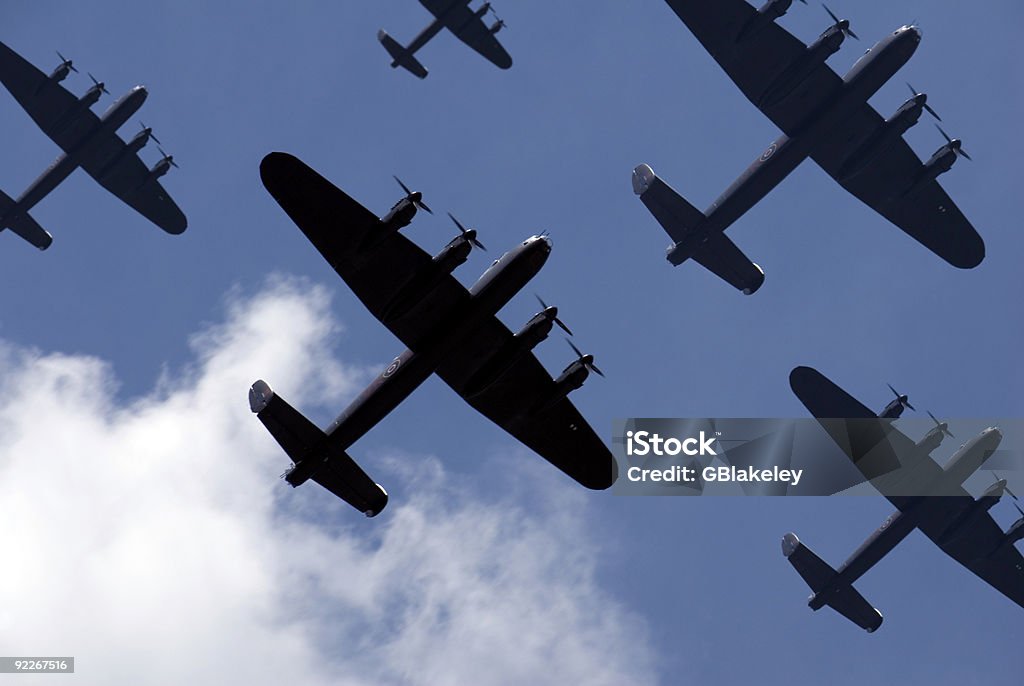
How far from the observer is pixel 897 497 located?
2384 inches

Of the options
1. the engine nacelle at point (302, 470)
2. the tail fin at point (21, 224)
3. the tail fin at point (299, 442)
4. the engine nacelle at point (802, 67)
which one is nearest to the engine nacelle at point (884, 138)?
the engine nacelle at point (802, 67)

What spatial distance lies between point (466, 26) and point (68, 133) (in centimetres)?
2477

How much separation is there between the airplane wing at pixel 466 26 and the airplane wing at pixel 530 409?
112ft

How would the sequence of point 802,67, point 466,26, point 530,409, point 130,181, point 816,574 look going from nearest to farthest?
point 530,409 → point 802,67 → point 816,574 → point 466,26 → point 130,181

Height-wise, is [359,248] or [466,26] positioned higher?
[466,26]

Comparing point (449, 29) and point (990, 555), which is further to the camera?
point (449, 29)

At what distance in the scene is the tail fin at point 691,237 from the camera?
195 ft

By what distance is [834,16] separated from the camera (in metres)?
55.6

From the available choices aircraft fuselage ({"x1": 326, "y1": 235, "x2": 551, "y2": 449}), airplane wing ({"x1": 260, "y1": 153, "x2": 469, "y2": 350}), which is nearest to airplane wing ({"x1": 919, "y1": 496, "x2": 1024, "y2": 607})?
aircraft fuselage ({"x1": 326, "y1": 235, "x2": 551, "y2": 449})

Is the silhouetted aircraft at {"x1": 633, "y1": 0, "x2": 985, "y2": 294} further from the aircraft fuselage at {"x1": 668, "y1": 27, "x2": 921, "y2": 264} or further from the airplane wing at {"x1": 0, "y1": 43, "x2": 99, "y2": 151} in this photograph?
the airplane wing at {"x1": 0, "y1": 43, "x2": 99, "y2": 151}

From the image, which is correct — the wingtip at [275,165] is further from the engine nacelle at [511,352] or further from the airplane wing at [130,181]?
the airplane wing at [130,181]

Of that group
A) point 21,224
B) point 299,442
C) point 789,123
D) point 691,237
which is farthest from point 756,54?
point 21,224

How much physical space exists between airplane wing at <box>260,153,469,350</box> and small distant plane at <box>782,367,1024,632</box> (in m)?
25.3

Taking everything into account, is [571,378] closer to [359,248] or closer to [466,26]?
[359,248]
